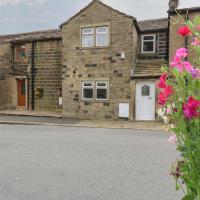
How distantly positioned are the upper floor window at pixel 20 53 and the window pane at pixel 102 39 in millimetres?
6866

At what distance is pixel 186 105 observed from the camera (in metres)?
1.91

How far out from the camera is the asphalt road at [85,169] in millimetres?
4266

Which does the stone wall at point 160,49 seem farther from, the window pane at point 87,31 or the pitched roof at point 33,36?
the pitched roof at point 33,36

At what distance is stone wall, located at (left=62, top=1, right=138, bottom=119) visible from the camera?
14.4 m

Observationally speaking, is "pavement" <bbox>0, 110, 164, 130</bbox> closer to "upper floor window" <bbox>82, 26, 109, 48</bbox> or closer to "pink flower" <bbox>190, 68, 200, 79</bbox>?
"upper floor window" <bbox>82, 26, 109, 48</bbox>

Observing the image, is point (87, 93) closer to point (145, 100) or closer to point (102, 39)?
point (102, 39)

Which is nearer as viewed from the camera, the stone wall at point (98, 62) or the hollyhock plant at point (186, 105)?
the hollyhock plant at point (186, 105)

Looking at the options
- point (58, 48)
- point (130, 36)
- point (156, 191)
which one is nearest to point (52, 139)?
point (156, 191)

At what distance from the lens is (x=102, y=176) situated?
5.10 metres

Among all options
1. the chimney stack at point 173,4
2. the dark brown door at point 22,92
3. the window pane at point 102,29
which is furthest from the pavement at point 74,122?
the chimney stack at point 173,4

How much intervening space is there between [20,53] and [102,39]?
783cm

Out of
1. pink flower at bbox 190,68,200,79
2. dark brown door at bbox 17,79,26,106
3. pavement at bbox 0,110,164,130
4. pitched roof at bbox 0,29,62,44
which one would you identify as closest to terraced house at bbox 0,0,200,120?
pitched roof at bbox 0,29,62,44

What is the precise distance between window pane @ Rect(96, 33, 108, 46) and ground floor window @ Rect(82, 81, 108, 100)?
96.7 inches

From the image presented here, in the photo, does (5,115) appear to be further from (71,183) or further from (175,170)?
(175,170)
